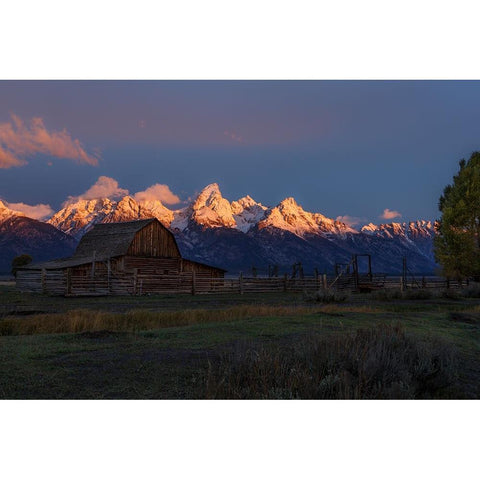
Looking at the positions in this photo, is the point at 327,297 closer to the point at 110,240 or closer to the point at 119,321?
the point at 119,321

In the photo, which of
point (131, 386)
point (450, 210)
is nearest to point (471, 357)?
point (131, 386)

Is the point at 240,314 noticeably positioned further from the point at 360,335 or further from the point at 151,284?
the point at 151,284

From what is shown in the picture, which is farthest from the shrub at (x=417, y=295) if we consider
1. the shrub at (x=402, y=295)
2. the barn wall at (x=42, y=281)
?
the barn wall at (x=42, y=281)

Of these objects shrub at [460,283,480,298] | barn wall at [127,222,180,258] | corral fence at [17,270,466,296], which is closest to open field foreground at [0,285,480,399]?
shrub at [460,283,480,298]

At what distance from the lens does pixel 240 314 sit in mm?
17000

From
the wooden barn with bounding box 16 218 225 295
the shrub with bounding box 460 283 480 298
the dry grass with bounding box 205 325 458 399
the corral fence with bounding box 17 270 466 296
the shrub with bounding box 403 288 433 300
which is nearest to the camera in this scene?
the dry grass with bounding box 205 325 458 399

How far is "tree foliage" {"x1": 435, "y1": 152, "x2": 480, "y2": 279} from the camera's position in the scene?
32.1 metres

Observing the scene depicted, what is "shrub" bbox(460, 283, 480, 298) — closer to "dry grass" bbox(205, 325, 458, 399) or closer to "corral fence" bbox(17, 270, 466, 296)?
"corral fence" bbox(17, 270, 466, 296)

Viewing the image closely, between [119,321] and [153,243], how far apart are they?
1248 inches

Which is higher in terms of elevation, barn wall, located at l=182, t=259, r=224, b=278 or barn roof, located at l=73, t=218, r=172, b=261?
barn roof, located at l=73, t=218, r=172, b=261

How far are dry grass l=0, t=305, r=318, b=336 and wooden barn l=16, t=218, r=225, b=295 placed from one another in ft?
63.7

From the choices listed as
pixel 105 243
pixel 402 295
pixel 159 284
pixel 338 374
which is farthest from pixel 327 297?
pixel 105 243

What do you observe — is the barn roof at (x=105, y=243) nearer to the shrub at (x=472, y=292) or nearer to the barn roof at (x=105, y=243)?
the barn roof at (x=105, y=243)

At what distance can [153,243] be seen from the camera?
46.2 m
